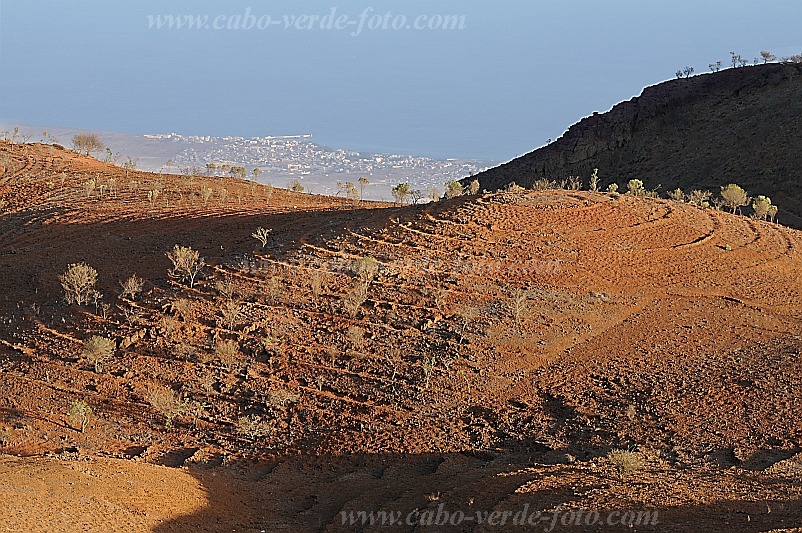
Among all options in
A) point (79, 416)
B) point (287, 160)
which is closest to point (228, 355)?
point (79, 416)

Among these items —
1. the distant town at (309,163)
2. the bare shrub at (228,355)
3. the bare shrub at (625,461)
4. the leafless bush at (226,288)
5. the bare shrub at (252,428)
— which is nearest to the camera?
the bare shrub at (625,461)

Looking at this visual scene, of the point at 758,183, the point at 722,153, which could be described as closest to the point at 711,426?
the point at 758,183

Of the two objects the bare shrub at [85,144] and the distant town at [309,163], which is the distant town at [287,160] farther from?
the bare shrub at [85,144]

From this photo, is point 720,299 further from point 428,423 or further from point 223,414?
point 223,414

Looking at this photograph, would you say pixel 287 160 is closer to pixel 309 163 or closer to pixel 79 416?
pixel 309 163

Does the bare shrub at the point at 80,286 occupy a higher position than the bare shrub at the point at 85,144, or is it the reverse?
the bare shrub at the point at 85,144

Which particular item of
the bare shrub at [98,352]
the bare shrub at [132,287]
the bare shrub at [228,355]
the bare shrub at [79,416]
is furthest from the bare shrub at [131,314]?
the bare shrub at [79,416]
